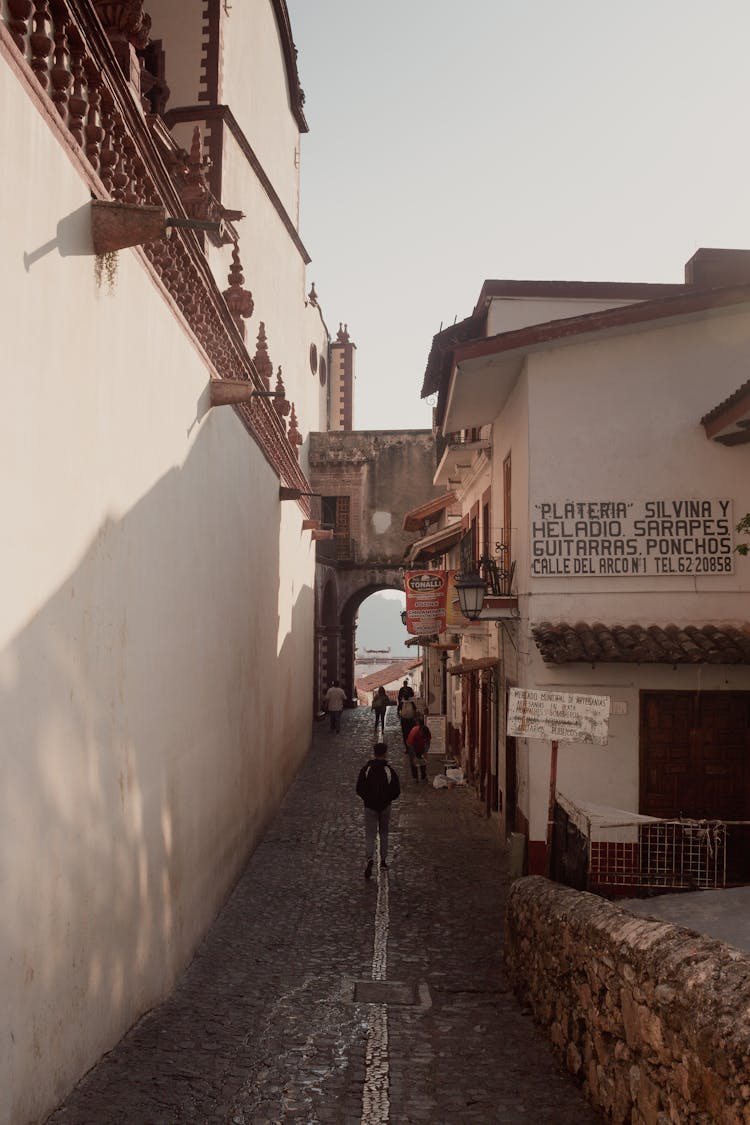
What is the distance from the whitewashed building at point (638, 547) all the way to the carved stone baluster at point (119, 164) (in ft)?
20.4

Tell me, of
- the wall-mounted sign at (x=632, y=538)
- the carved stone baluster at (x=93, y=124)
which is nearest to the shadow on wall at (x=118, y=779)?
the carved stone baluster at (x=93, y=124)

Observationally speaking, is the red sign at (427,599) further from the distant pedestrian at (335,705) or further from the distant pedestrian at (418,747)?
the distant pedestrian at (335,705)

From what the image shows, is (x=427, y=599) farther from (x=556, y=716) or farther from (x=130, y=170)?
(x=130, y=170)

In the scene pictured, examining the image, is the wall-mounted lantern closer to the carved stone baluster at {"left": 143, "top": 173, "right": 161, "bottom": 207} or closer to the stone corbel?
the stone corbel

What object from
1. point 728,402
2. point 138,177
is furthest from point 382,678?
point 138,177

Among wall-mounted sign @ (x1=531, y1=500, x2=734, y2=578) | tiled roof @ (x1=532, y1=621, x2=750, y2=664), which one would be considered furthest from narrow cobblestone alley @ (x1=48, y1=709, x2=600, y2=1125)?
wall-mounted sign @ (x1=531, y1=500, x2=734, y2=578)

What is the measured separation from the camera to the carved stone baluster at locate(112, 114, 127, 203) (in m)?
5.73

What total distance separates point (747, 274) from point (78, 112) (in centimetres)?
1318

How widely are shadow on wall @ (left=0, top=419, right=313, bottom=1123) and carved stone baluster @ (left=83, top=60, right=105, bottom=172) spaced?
208 cm

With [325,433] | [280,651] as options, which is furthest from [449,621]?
[325,433]

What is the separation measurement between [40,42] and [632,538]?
8603 millimetres

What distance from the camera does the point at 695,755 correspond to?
36.3 feet

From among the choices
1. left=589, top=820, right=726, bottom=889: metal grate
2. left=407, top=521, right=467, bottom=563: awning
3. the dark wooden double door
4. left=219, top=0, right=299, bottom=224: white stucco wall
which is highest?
left=219, top=0, right=299, bottom=224: white stucco wall

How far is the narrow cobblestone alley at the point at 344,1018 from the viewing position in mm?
5703
